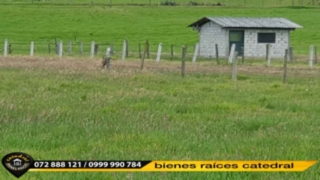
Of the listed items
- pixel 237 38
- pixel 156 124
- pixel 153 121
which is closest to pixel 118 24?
pixel 237 38

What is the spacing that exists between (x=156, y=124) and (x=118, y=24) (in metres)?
76.2

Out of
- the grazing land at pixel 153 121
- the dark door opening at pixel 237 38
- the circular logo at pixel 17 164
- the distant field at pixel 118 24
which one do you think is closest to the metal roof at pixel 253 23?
the dark door opening at pixel 237 38

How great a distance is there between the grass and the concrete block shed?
29726 millimetres

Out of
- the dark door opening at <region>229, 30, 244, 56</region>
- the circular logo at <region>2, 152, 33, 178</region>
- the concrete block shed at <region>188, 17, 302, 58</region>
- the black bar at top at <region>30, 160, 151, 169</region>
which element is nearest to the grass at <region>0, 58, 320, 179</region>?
the black bar at top at <region>30, 160, 151, 169</region>

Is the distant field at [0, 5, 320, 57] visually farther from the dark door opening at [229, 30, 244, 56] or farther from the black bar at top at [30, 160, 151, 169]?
the black bar at top at [30, 160, 151, 169]

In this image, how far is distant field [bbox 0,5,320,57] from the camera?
68.9 meters

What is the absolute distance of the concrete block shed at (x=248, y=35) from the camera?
46.9 metres

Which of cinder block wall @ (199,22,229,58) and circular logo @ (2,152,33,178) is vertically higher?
circular logo @ (2,152,33,178)

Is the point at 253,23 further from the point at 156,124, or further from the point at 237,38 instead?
the point at 156,124

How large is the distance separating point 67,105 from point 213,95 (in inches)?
188

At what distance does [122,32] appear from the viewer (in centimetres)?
7794

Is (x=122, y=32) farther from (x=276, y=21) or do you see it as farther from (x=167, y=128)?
(x=167, y=128)

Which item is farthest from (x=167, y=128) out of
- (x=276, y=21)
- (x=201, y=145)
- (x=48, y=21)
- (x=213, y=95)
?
(x=48, y=21)

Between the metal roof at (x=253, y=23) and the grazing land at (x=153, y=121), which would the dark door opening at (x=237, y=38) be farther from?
the grazing land at (x=153, y=121)
